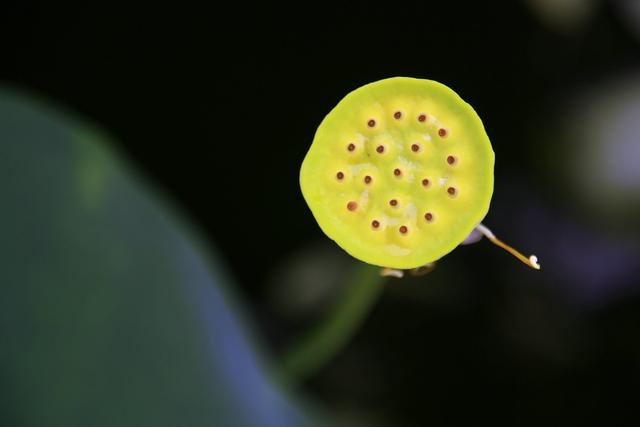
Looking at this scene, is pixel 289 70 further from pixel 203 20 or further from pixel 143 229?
pixel 143 229

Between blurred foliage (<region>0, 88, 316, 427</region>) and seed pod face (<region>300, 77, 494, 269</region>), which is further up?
seed pod face (<region>300, 77, 494, 269</region>)

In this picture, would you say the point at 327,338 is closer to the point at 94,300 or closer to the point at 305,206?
the point at 94,300

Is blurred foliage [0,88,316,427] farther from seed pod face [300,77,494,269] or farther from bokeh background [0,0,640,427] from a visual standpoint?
seed pod face [300,77,494,269]

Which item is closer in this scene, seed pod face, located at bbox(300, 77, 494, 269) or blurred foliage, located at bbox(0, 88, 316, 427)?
seed pod face, located at bbox(300, 77, 494, 269)

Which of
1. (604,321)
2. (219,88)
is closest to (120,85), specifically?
(219,88)

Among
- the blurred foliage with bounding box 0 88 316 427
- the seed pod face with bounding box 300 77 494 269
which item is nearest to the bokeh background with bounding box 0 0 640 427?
the blurred foliage with bounding box 0 88 316 427

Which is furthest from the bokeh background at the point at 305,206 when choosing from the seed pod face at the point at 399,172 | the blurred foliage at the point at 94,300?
the seed pod face at the point at 399,172
